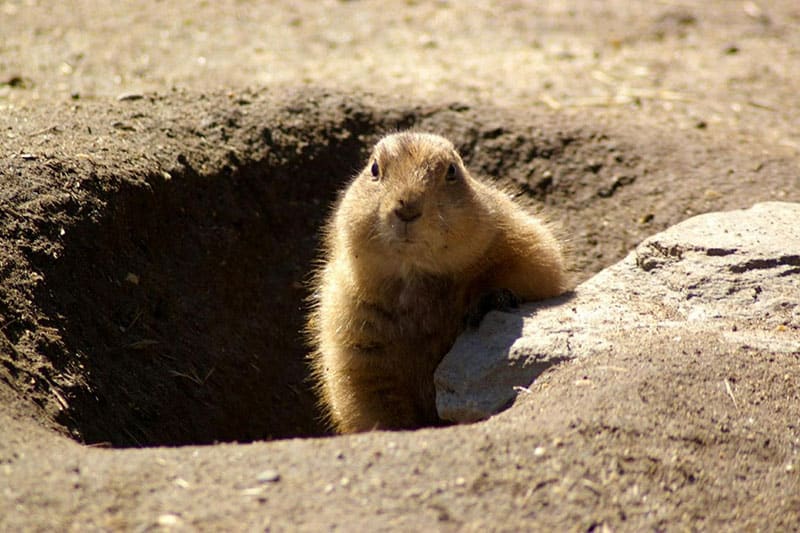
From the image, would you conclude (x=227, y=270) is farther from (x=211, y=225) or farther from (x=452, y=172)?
(x=452, y=172)

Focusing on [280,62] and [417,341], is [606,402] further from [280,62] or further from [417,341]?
[280,62]

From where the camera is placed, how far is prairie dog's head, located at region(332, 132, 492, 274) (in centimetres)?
524

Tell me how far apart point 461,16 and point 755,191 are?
17.1 feet

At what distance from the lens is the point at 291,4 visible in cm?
1173

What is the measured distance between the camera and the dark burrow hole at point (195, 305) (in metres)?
5.82

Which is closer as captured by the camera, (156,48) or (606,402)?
(606,402)

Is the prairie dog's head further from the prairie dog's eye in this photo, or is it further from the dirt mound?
the dirt mound

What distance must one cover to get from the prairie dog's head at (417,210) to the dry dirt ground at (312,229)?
1023 millimetres

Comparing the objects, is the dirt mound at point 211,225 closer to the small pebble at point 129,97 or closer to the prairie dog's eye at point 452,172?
the small pebble at point 129,97

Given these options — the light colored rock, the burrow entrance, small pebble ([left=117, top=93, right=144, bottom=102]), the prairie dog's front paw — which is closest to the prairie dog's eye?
the prairie dog's front paw

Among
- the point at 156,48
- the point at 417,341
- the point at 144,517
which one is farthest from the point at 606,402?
the point at 156,48

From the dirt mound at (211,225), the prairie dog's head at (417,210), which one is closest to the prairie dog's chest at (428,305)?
the prairie dog's head at (417,210)

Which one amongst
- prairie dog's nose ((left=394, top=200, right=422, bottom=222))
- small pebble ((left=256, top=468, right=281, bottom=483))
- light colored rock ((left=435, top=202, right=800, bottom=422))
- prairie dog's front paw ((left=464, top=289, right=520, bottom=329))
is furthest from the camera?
prairie dog's front paw ((left=464, top=289, right=520, bottom=329))

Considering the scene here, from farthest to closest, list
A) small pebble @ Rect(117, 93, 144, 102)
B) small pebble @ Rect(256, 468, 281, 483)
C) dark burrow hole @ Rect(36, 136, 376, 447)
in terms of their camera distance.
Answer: small pebble @ Rect(117, 93, 144, 102), dark burrow hole @ Rect(36, 136, 376, 447), small pebble @ Rect(256, 468, 281, 483)
